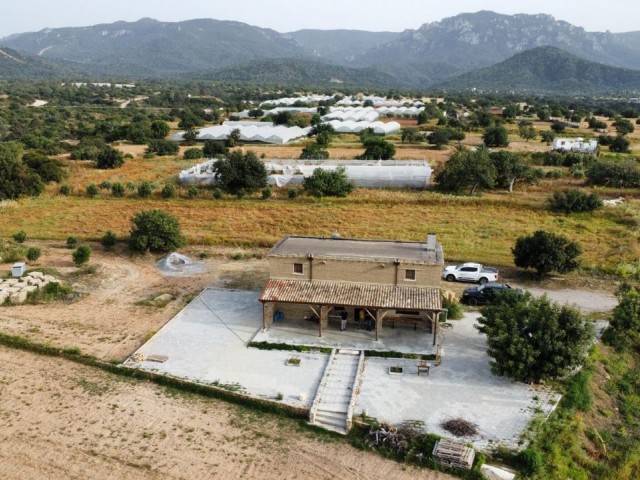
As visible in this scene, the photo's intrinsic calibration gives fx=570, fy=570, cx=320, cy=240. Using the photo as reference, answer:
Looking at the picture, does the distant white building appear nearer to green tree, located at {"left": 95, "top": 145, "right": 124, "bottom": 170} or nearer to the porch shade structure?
green tree, located at {"left": 95, "top": 145, "right": 124, "bottom": 170}

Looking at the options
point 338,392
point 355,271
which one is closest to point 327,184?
point 355,271

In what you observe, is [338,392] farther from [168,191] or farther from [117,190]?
[117,190]

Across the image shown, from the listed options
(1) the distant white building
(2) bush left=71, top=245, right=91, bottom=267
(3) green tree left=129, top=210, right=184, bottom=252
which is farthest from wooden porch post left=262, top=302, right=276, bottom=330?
(1) the distant white building

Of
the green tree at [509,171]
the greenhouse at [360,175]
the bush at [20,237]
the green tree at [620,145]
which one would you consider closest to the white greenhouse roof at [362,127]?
the green tree at [620,145]

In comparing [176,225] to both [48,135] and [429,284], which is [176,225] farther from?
[48,135]

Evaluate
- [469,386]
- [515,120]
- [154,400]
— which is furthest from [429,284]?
[515,120]
